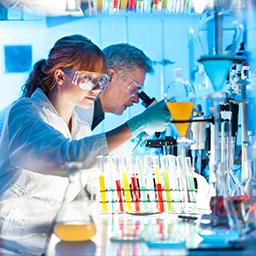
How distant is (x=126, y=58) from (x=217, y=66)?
2.87 feet

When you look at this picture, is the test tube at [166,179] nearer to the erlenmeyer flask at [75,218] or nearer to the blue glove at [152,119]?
the blue glove at [152,119]

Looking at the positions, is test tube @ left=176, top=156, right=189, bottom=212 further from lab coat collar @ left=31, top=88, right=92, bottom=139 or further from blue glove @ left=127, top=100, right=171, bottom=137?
lab coat collar @ left=31, top=88, right=92, bottom=139

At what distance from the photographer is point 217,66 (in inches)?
83.1

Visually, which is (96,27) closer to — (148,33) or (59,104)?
(148,33)

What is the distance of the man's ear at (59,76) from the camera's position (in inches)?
106

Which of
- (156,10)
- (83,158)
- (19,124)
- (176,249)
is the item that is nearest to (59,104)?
(19,124)

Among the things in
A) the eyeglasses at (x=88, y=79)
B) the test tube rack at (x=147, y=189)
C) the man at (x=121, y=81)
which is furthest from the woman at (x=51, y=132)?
the test tube rack at (x=147, y=189)

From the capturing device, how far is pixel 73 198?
212 cm

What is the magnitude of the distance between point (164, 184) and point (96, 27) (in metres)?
0.89

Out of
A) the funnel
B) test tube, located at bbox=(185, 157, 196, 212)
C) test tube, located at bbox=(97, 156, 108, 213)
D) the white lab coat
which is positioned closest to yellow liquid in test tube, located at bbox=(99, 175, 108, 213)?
test tube, located at bbox=(97, 156, 108, 213)

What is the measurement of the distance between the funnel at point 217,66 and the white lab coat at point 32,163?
57 centimetres

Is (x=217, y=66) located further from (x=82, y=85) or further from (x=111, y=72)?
(x=111, y=72)

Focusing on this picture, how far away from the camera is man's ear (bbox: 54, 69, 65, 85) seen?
2.70 meters

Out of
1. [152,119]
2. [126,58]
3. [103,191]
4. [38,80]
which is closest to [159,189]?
[103,191]
